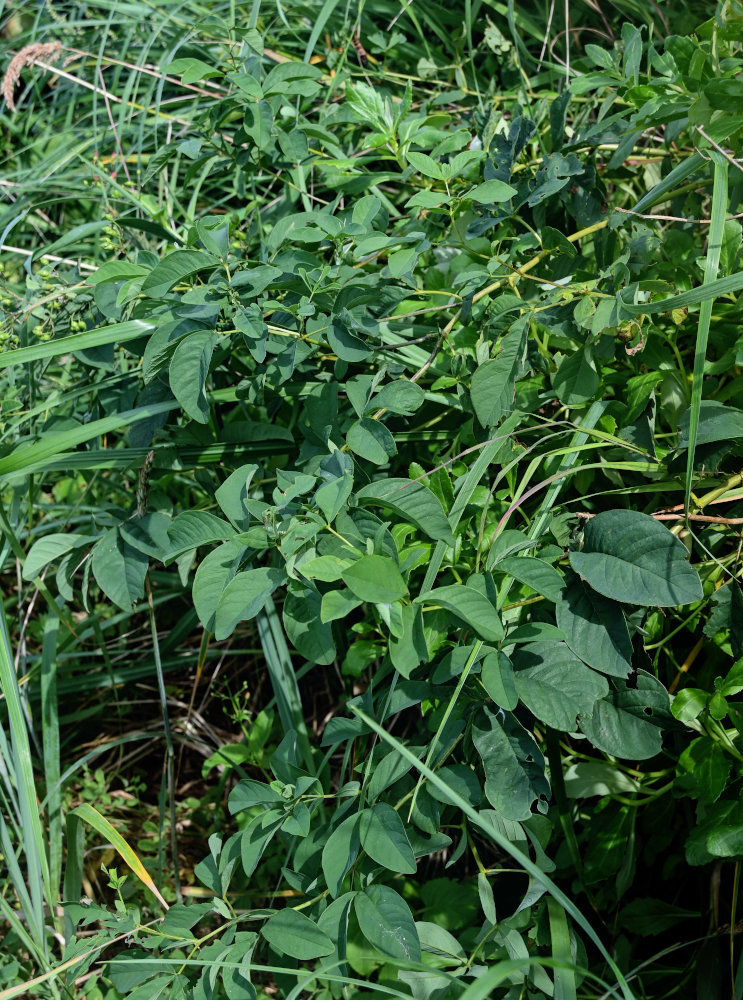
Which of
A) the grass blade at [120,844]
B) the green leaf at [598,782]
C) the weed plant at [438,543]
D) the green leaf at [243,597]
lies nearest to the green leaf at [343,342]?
the weed plant at [438,543]

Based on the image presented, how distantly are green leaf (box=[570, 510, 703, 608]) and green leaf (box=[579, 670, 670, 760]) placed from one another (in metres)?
0.13

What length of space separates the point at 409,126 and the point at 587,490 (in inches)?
26.8

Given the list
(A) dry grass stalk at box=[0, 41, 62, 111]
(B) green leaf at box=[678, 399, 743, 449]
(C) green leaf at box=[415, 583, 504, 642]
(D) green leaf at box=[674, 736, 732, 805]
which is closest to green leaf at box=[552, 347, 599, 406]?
(B) green leaf at box=[678, 399, 743, 449]

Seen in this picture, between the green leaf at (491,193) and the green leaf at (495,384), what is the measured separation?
177mm

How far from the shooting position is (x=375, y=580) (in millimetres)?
844

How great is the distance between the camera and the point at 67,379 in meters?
1.82

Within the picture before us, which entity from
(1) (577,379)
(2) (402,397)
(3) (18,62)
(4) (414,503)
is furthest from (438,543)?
(3) (18,62)

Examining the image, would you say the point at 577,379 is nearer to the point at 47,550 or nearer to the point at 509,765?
the point at 509,765

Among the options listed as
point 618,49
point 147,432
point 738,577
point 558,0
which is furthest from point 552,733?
point 558,0

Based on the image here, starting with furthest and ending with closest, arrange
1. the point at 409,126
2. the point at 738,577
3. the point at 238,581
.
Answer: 1. the point at 409,126
2. the point at 738,577
3. the point at 238,581

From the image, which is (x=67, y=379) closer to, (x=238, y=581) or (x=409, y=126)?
(x=409, y=126)

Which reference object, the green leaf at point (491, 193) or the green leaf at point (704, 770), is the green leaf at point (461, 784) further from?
the green leaf at point (491, 193)

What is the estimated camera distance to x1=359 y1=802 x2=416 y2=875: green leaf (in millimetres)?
868

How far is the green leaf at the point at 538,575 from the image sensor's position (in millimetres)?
890
